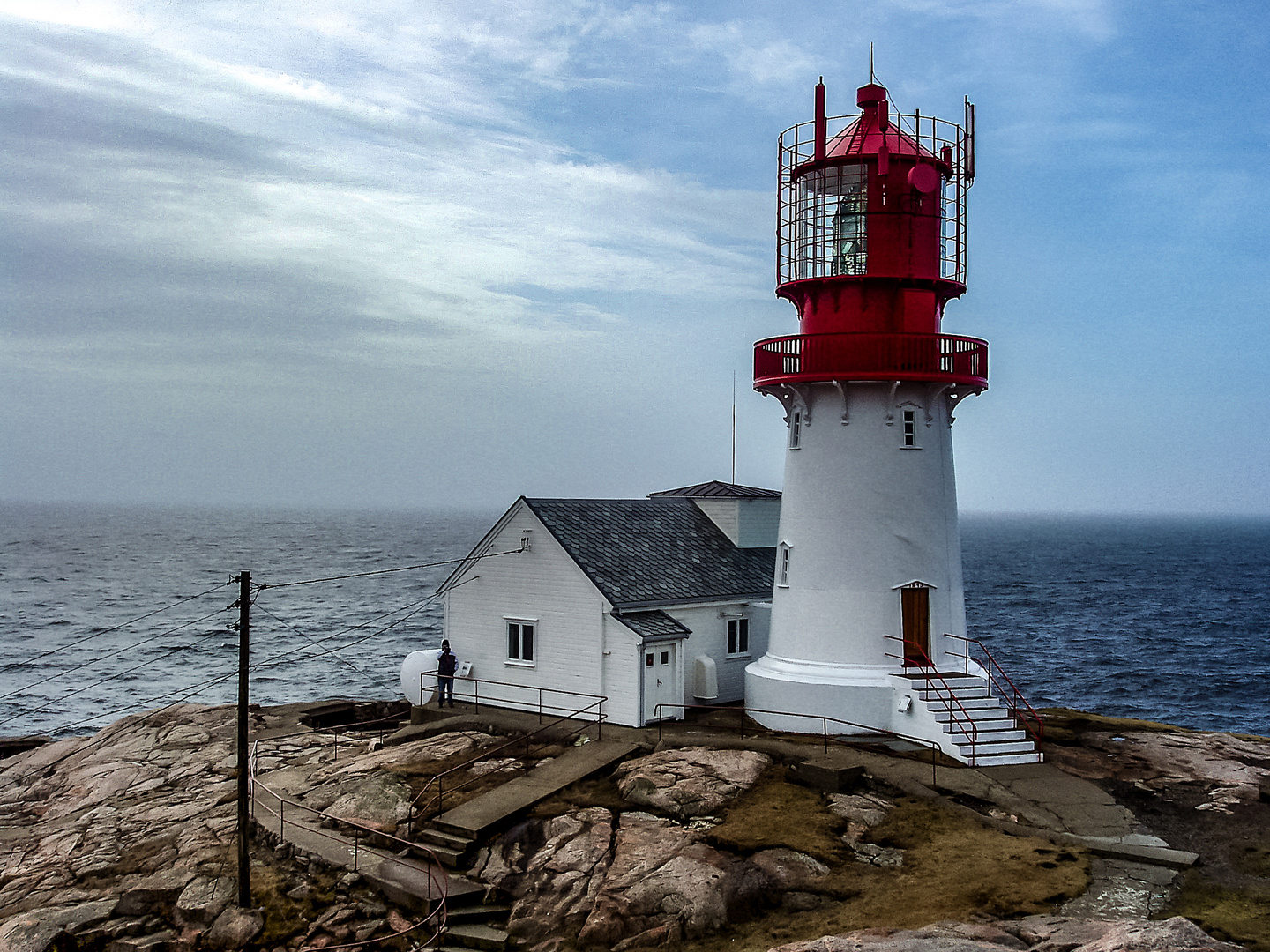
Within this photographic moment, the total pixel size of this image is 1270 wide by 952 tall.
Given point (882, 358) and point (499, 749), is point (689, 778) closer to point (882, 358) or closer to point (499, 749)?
point (499, 749)

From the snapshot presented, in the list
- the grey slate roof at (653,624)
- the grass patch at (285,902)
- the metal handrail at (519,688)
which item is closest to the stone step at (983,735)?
the grey slate roof at (653,624)

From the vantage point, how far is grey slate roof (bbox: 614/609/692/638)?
27.1m

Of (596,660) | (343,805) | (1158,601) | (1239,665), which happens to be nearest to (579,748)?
(596,660)

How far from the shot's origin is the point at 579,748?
2519 centimetres

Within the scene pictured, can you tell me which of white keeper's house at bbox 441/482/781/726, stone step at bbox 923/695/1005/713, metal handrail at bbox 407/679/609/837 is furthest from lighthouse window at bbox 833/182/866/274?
metal handrail at bbox 407/679/609/837

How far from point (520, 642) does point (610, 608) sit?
346 cm

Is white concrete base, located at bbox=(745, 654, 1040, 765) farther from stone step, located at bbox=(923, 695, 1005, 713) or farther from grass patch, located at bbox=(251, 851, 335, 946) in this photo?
grass patch, located at bbox=(251, 851, 335, 946)

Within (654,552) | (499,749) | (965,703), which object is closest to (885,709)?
(965,703)

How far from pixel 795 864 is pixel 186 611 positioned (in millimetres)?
65911

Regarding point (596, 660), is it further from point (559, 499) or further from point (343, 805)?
point (343, 805)

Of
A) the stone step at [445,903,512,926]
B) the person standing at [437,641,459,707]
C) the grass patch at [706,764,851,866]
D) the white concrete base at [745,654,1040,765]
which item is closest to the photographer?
the stone step at [445,903,512,926]

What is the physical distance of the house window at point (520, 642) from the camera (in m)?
29.4

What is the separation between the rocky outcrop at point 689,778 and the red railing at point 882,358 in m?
9.08

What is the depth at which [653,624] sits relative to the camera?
27.7 m
